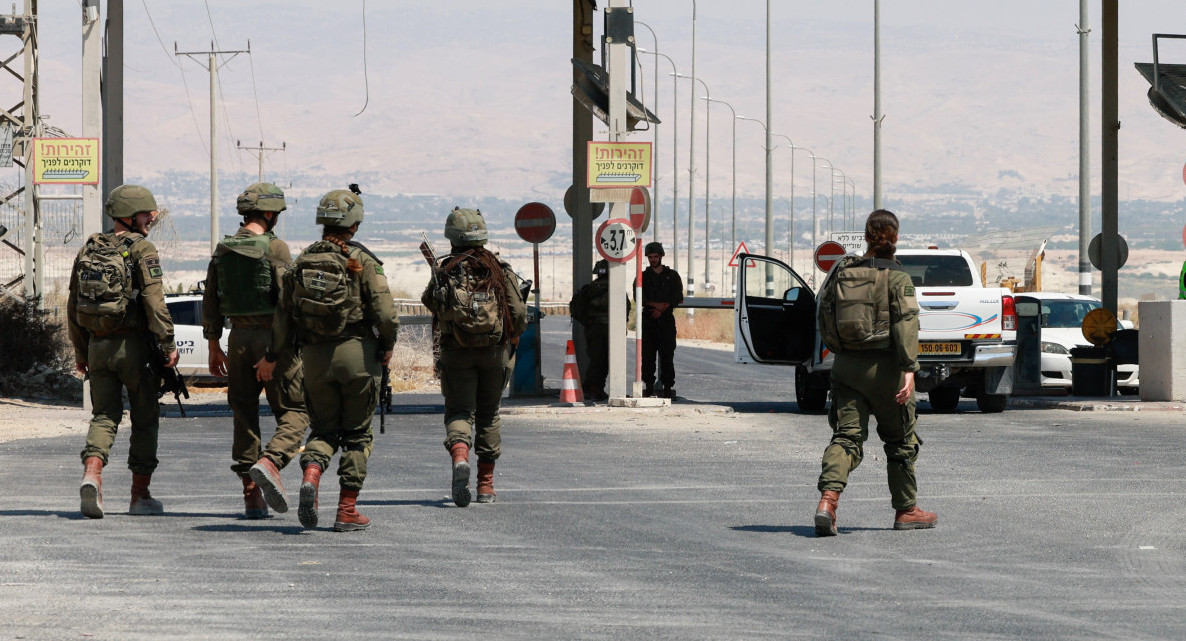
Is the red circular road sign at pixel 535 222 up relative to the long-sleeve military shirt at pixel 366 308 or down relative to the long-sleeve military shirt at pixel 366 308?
up

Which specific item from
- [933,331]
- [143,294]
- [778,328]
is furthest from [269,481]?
[933,331]

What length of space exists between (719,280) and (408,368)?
111 m

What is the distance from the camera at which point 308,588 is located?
8312mm

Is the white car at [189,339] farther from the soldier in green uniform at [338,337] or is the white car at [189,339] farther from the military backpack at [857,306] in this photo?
the military backpack at [857,306]

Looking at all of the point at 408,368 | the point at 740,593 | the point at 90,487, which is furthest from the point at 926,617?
the point at 408,368

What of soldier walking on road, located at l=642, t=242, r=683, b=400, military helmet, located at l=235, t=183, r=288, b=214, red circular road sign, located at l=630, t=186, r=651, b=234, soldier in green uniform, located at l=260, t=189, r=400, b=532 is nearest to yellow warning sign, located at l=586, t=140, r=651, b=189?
red circular road sign, located at l=630, t=186, r=651, b=234

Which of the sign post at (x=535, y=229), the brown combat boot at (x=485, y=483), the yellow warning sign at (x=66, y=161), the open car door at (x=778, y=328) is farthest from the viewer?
the sign post at (x=535, y=229)

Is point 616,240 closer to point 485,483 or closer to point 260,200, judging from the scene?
point 485,483

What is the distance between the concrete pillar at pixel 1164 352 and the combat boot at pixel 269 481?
14.5m

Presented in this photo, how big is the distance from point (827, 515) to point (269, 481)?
3141 mm

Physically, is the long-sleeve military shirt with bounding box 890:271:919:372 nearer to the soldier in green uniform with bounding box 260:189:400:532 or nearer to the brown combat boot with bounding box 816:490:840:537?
the brown combat boot with bounding box 816:490:840:537

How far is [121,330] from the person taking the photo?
10836mm

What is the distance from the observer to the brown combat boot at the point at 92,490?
10.6m

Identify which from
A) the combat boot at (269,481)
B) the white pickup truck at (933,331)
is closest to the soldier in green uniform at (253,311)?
the combat boot at (269,481)
